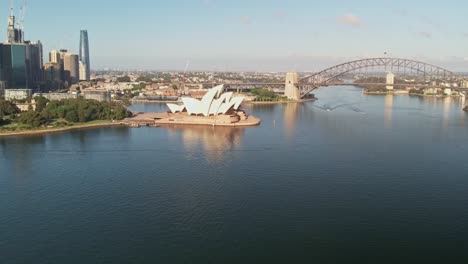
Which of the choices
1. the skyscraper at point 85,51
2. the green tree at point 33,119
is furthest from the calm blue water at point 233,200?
the skyscraper at point 85,51

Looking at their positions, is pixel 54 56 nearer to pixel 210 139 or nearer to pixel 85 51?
pixel 85 51

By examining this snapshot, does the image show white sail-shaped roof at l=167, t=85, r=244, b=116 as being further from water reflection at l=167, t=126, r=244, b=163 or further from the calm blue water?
the calm blue water

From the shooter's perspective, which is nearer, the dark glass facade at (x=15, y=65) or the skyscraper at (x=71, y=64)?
the dark glass facade at (x=15, y=65)

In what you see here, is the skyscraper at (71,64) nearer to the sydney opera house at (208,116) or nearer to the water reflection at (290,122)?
the water reflection at (290,122)

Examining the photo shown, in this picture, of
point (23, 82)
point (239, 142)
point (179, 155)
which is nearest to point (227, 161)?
point (179, 155)

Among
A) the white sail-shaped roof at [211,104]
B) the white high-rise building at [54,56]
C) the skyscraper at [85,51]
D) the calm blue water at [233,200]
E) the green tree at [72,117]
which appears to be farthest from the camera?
the skyscraper at [85,51]

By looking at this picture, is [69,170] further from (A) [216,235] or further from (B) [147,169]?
(A) [216,235]

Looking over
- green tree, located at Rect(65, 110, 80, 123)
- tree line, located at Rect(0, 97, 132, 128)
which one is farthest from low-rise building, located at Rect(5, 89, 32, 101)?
green tree, located at Rect(65, 110, 80, 123)
